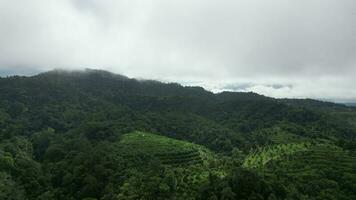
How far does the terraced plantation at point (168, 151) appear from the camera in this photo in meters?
105

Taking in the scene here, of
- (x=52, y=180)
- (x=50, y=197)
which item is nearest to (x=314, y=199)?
(x=50, y=197)

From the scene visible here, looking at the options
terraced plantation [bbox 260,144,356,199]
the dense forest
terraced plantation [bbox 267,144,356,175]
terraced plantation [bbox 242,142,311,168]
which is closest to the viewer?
the dense forest

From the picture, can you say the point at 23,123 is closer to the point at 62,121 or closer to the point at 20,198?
the point at 62,121

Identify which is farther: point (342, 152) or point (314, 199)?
point (342, 152)

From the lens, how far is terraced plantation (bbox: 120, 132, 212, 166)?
104562 millimetres

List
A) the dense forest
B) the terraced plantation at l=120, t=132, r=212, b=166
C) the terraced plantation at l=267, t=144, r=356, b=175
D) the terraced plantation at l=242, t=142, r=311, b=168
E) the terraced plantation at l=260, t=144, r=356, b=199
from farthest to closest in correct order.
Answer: the terraced plantation at l=120, t=132, r=212, b=166 < the terraced plantation at l=242, t=142, r=311, b=168 < the terraced plantation at l=267, t=144, r=356, b=175 < the terraced plantation at l=260, t=144, r=356, b=199 < the dense forest

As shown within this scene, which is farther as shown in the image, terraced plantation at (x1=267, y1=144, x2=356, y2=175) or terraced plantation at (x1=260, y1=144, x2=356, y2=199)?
terraced plantation at (x1=267, y1=144, x2=356, y2=175)

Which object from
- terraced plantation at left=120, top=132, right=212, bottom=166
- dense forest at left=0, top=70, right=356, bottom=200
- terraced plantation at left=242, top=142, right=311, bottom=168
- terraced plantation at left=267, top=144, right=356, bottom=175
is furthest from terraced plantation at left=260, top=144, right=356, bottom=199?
terraced plantation at left=120, top=132, right=212, bottom=166

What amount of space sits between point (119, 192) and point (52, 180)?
22.3 meters

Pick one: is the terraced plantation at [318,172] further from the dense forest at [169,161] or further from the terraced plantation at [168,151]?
the terraced plantation at [168,151]

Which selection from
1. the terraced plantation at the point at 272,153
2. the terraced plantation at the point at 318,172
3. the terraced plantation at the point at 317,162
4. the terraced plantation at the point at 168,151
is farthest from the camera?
the terraced plantation at the point at 168,151

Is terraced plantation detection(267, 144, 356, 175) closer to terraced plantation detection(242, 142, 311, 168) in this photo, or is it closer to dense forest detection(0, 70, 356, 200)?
dense forest detection(0, 70, 356, 200)

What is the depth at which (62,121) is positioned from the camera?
177 m

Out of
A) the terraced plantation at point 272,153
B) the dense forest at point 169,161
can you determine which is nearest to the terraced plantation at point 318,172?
the dense forest at point 169,161
